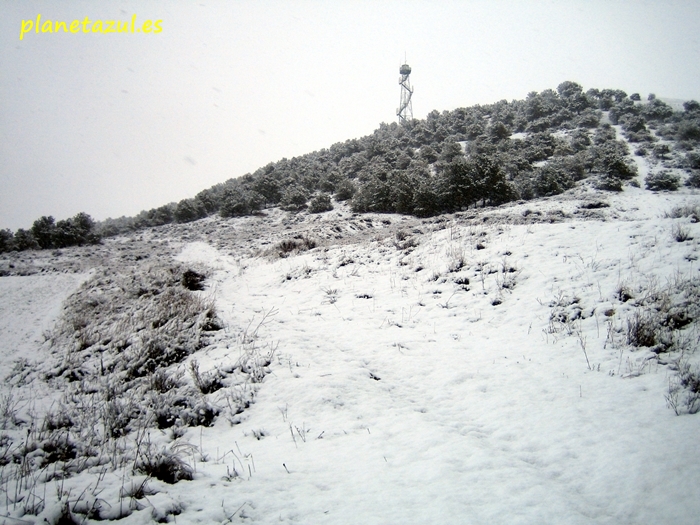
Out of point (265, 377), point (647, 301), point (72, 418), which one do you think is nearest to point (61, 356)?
point (72, 418)

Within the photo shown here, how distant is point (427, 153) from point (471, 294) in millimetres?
43669

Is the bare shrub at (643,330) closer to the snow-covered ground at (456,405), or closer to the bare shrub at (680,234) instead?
the snow-covered ground at (456,405)

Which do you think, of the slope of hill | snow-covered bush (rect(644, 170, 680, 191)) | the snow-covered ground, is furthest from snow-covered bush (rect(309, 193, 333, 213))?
snow-covered bush (rect(644, 170, 680, 191))

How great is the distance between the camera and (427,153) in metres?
46.3

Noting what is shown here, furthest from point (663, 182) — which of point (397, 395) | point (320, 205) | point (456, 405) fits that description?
point (397, 395)

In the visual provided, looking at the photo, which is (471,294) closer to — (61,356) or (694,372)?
(694,372)

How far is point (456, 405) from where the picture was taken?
4281 millimetres

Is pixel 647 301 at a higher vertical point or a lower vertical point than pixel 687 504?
higher

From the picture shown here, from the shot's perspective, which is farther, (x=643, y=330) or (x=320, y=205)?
(x=320, y=205)

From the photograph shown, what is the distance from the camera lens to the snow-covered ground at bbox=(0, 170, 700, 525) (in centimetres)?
261

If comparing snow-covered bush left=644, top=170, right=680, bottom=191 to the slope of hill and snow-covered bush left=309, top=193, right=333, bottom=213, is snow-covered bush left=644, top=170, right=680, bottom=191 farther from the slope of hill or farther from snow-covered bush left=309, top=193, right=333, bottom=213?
snow-covered bush left=309, top=193, right=333, bottom=213

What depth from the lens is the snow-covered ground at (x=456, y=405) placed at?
8.56 feet

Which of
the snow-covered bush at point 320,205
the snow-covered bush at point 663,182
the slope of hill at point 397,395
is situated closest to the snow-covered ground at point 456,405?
the slope of hill at point 397,395

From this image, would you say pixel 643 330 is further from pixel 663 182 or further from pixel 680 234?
pixel 663 182
